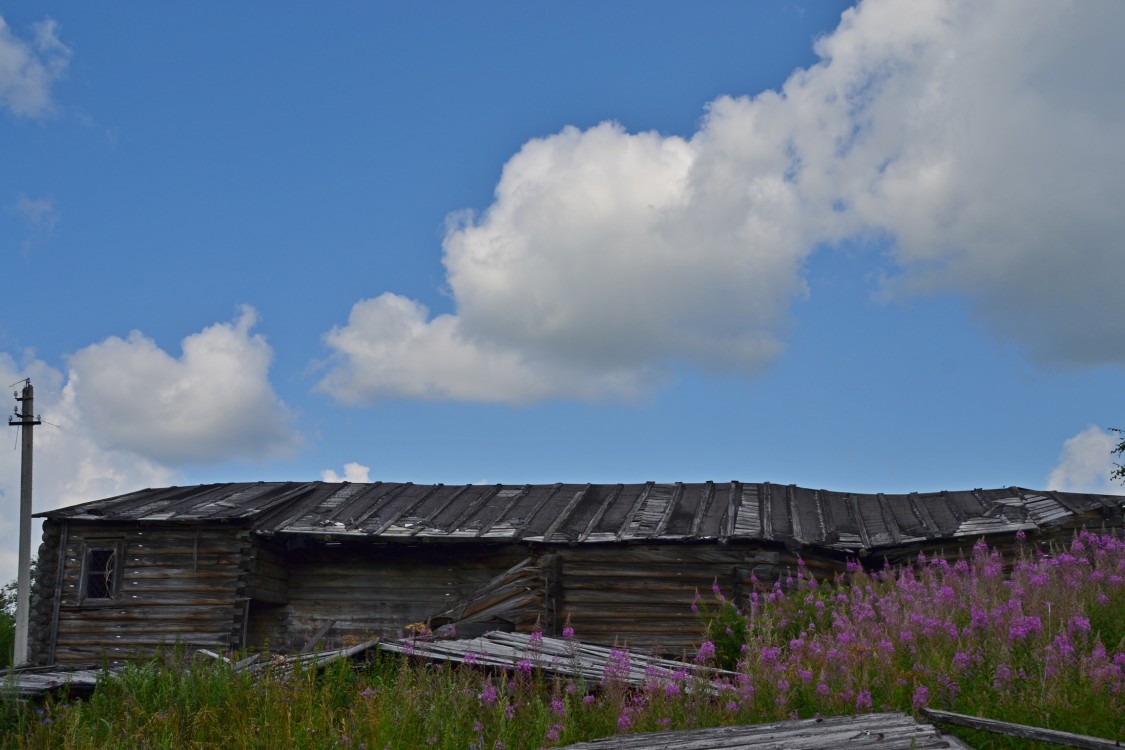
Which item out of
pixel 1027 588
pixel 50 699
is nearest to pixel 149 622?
pixel 50 699

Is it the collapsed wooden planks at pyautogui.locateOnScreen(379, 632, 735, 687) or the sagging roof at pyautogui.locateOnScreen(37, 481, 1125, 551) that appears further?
the sagging roof at pyautogui.locateOnScreen(37, 481, 1125, 551)

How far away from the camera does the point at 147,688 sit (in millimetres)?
8320

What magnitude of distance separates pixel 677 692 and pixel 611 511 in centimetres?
1170

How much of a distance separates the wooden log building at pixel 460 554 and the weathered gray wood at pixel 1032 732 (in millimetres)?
11285

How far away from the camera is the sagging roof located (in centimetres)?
1717

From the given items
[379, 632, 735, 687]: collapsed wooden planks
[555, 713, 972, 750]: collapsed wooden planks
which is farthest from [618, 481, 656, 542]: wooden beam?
[555, 713, 972, 750]: collapsed wooden planks

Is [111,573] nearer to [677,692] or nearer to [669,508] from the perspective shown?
[669,508]

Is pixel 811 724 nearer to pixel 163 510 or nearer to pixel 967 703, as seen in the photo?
pixel 967 703

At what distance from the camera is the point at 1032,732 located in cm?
467

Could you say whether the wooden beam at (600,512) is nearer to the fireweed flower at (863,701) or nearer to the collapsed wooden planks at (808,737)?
the fireweed flower at (863,701)

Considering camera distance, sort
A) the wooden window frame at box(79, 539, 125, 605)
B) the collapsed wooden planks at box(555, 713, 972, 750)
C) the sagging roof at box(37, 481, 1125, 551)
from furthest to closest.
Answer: the wooden window frame at box(79, 539, 125, 605) < the sagging roof at box(37, 481, 1125, 551) < the collapsed wooden planks at box(555, 713, 972, 750)

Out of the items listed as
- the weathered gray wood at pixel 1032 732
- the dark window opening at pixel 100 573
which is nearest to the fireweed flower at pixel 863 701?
the weathered gray wood at pixel 1032 732

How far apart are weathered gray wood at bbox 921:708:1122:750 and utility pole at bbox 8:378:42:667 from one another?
60.7 ft

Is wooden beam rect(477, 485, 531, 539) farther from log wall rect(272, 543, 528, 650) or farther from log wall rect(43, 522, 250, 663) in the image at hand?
log wall rect(43, 522, 250, 663)
